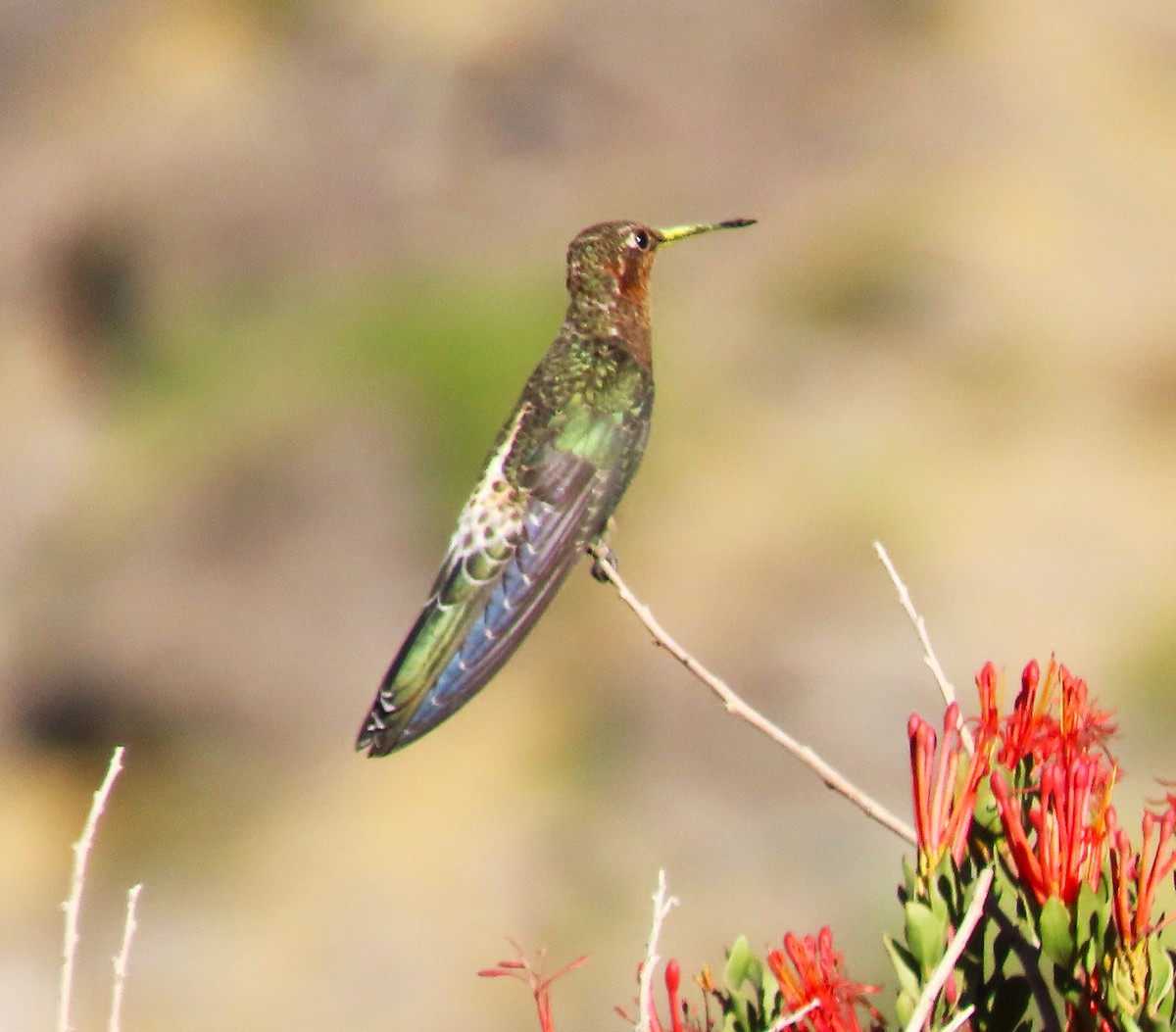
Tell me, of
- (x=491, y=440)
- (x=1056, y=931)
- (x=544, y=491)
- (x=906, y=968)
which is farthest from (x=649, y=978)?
(x=491, y=440)

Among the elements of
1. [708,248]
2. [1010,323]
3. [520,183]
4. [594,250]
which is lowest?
[594,250]

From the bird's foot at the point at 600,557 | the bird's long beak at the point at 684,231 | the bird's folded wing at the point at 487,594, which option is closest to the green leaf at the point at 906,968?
the bird's folded wing at the point at 487,594

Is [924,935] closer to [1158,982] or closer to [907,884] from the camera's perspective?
A: [907,884]

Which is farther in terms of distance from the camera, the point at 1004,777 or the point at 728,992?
the point at 728,992

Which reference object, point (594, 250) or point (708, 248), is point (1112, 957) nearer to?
point (594, 250)

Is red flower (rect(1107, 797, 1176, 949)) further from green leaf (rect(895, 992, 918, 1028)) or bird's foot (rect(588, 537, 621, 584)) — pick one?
bird's foot (rect(588, 537, 621, 584))

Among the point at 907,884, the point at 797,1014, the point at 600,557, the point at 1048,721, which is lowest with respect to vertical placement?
the point at 797,1014

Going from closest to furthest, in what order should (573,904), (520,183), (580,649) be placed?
(573,904), (580,649), (520,183)

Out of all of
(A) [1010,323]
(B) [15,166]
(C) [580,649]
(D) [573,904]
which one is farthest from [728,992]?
(B) [15,166]
